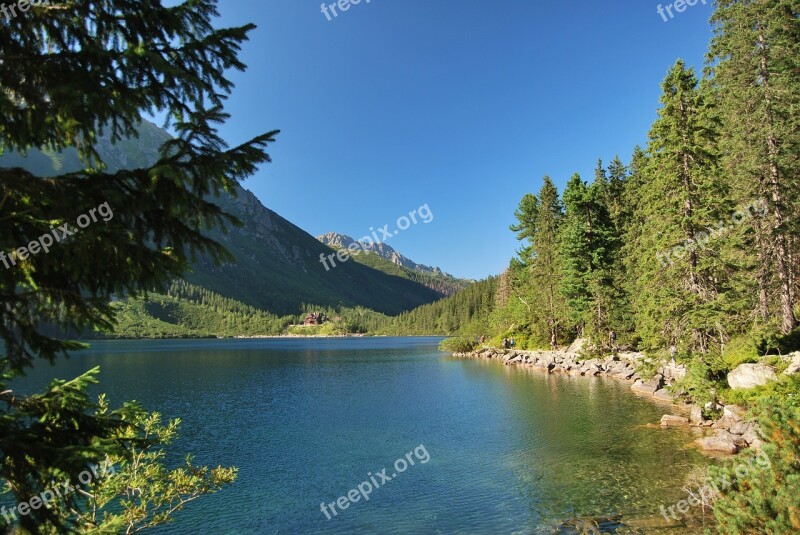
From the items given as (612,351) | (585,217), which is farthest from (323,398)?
(585,217)

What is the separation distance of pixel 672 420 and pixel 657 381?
11430 millimetres

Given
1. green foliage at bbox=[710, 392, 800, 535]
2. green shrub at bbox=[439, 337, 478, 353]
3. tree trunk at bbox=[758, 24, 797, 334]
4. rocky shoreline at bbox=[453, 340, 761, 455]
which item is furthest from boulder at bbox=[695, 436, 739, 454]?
green shrub at bbox=[439, 337, 478, 353]

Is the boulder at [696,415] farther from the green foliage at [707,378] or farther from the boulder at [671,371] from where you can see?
the boulder at [671,371]

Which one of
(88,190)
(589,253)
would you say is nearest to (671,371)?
(589,253)

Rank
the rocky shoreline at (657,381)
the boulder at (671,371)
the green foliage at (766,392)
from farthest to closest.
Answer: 1. the boulder at (671,371)
2. the rocky shoreline at (657,381)
3. the green foliage at (766,392)

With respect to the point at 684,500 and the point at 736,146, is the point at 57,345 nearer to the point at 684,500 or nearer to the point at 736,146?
the point at 684,500

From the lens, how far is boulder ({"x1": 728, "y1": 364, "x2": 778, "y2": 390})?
71.6ft

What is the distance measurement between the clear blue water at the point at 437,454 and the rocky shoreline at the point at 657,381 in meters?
1.40

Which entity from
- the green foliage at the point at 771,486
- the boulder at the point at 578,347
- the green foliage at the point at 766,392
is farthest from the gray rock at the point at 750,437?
the boulder at the point at 578,347

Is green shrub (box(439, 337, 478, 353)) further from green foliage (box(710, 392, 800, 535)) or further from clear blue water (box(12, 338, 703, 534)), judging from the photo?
green foliage (box(710, 392, 800, 535))

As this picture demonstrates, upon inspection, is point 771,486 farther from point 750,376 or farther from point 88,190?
point 750,376

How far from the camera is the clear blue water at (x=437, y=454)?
54.2 ft

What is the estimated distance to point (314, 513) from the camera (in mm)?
17344

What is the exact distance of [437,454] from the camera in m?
24.0
